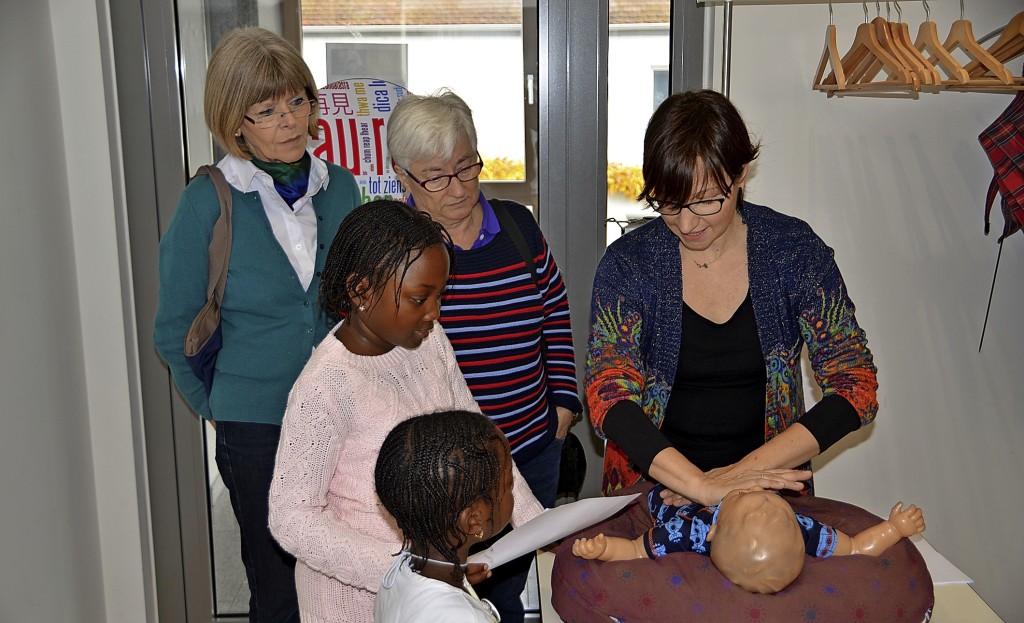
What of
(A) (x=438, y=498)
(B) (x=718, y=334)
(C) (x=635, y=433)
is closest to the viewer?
(A) (x=438, y=498)

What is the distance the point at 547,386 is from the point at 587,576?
0.73 m

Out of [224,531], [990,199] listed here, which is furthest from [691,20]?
[224,531]

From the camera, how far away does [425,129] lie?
2059mm

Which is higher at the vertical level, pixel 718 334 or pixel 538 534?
pixel 718 334

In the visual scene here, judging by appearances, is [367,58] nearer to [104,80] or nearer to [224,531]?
[104,80]

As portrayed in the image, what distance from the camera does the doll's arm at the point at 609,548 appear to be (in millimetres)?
1720

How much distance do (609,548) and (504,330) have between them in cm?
59

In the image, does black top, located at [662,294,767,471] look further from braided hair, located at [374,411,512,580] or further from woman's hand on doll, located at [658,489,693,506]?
braided hair, located at [374,411,512,580]

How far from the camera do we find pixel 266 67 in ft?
6.56

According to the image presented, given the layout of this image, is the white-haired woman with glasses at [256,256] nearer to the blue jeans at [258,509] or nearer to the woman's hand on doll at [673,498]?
the blue jeans at [258,509]

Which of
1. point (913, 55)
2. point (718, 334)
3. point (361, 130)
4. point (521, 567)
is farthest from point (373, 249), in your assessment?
point (913, 55)

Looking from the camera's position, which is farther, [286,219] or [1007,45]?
[1007,45]

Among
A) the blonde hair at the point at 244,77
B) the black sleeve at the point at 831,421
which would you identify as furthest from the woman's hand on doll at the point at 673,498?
the blonde hair at the point at 244,77

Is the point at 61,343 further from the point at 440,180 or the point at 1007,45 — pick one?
the point at 1007,45
